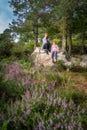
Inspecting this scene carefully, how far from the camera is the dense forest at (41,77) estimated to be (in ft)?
18.8

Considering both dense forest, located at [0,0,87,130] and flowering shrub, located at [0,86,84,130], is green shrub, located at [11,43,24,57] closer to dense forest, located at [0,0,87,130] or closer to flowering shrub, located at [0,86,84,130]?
dense forest, located at [0,0,87,130]

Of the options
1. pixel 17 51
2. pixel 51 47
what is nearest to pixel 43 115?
pixel 51 47

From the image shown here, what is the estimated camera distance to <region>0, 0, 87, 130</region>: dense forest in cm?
572

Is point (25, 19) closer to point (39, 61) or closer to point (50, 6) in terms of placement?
point (50, 6)

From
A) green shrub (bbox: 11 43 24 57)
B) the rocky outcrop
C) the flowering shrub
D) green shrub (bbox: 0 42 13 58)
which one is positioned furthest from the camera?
green shrub (bbox: 0 42 13 58)

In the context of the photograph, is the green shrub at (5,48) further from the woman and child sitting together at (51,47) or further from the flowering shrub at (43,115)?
the flowering shrub at (43,115)

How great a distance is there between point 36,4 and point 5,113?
29.3 m

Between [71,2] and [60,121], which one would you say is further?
[71,2]

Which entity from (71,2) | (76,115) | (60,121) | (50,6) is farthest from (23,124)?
(50,6)

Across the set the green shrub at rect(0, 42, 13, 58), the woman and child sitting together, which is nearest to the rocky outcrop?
the woman and child sitting together

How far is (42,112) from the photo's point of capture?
21.1 feet

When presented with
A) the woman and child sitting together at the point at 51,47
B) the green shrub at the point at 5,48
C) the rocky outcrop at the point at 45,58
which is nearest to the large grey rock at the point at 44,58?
the rocky outcrop at the point at 45,58

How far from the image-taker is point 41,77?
10914 mm

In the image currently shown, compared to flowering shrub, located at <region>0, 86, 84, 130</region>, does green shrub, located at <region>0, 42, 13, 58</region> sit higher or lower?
higher
